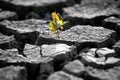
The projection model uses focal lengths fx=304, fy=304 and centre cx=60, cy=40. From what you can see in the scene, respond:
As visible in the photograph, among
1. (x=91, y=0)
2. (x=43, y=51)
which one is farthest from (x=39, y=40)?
(x=91, y=0)

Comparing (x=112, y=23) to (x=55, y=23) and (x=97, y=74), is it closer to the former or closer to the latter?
(x=55, y=23)

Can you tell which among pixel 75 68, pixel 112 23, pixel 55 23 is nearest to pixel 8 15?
pixel 55 23

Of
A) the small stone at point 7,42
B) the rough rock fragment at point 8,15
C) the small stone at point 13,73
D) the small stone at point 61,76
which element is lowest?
the small stone at point 61,76

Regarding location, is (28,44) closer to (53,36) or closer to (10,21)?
(53,36)

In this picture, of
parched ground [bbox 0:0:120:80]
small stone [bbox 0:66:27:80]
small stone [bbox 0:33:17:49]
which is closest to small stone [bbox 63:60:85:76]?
parched ground [bbox 0:0:120:80]

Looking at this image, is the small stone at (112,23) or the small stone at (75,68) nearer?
the small stone at (75,68)

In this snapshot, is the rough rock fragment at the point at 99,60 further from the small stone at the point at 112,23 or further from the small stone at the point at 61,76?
the small stone at the point at 112,23

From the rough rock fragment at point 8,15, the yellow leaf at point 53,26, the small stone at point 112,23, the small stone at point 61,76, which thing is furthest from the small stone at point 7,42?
the small stone at point 112,23
